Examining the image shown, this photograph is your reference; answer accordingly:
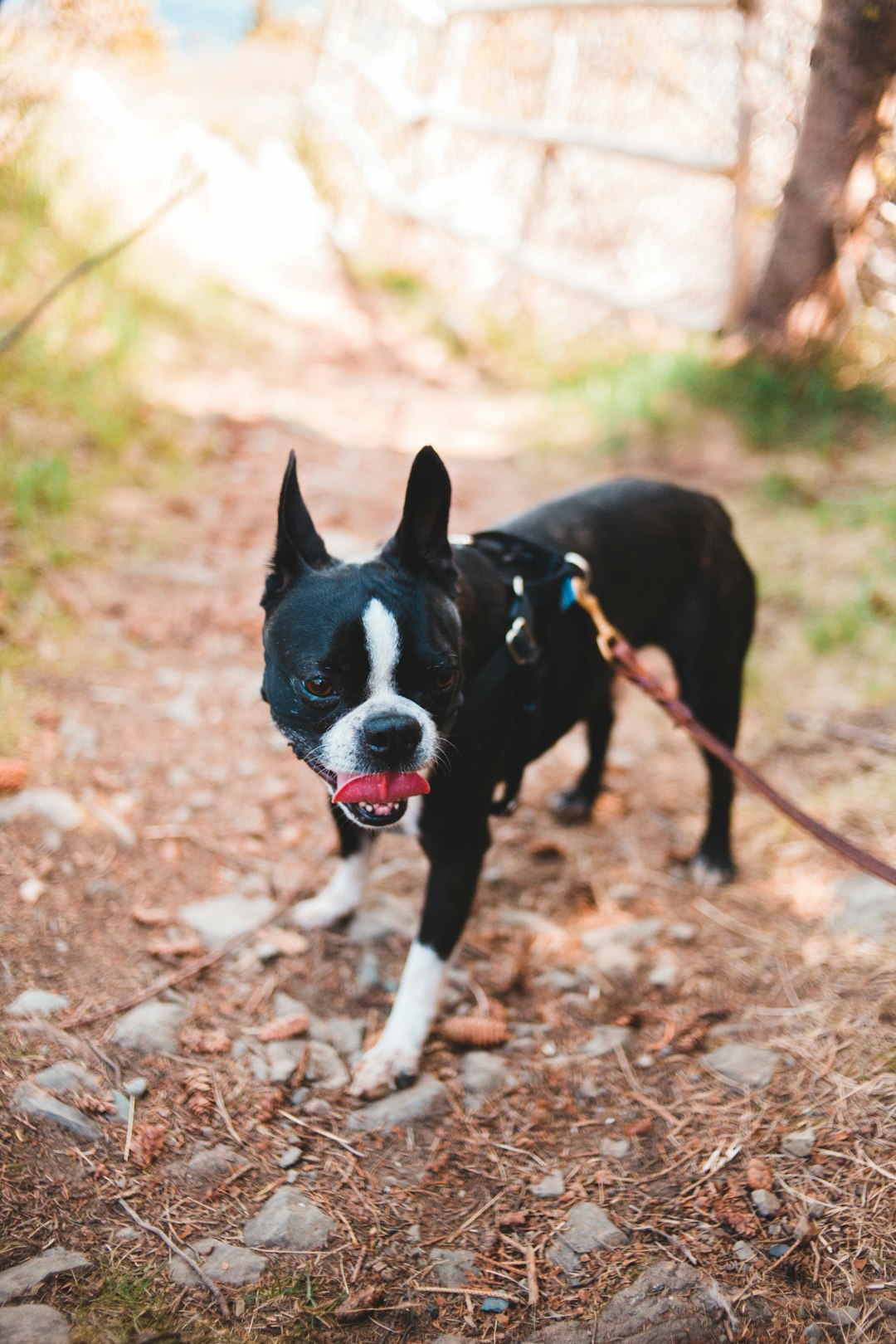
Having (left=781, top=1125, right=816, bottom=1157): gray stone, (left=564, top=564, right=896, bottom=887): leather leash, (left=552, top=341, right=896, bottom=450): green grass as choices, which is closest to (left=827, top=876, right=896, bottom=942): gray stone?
(left=564, top=564, right=896, bottom=887): leather leash

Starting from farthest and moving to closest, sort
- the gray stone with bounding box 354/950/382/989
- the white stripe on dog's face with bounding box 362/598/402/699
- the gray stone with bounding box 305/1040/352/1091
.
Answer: the gray stone with bounding box 354/950/382/989
the gray stone with bounding box 305/1040/352/1091
the white stripe on dog's face with bounding box 362/598/402/699

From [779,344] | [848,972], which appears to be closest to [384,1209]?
[848,972]

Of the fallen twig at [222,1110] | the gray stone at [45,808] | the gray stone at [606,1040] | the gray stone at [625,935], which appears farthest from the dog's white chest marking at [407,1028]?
the gray stone at [45,808]

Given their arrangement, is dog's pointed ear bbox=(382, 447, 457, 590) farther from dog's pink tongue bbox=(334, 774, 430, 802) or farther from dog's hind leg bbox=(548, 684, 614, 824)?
dog's hind leg bbox=(548, 684, 614, 824)

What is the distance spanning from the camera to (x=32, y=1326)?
5.44 feet

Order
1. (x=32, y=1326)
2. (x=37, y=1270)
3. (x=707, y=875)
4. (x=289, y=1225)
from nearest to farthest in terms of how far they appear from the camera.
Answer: (x=32, y=1326) → (x=37, y=1270) → (x=289, y=1225) → (x=707, y=875)

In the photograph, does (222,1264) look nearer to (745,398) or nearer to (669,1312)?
(669,1312)

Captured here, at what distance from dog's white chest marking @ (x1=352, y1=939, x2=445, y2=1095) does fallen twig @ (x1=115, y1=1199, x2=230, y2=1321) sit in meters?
0.61

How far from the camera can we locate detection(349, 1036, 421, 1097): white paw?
2.42m

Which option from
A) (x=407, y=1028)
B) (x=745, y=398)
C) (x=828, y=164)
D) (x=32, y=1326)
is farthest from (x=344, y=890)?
(x=828, y=164)

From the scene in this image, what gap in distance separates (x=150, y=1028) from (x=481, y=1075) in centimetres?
87

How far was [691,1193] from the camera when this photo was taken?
6.90ft

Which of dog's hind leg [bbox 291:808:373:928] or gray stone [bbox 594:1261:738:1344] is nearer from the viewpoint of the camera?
gray stone [bbox 594:1261:738:1344]

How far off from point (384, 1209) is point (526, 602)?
62.0 inches
